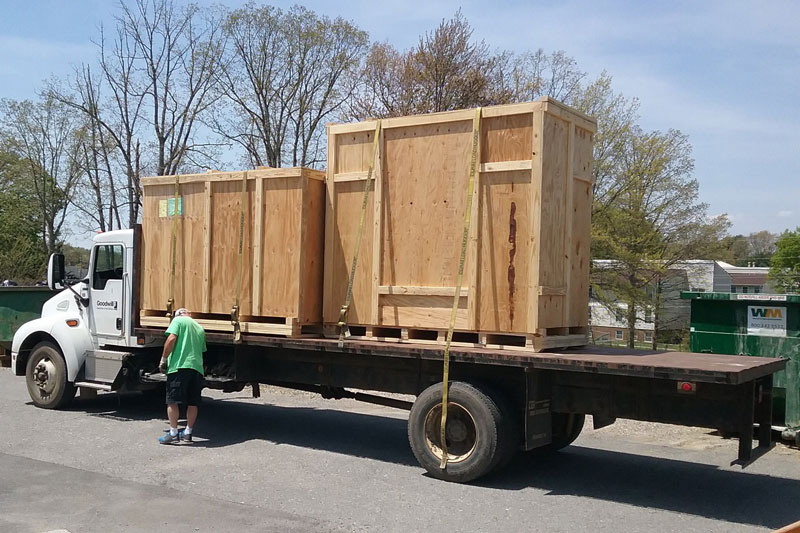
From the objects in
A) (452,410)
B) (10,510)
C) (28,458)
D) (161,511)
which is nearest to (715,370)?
(452,410)

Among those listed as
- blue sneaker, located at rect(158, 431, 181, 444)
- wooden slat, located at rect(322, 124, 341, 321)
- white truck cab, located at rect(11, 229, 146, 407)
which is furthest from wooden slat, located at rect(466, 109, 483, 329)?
white truck cab, located at rect(11, 229, 146, 407)

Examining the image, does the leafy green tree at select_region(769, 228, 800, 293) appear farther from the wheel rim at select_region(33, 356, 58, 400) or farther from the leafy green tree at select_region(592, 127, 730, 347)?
the wheel rim at select_region(33, 356, 58, 400)

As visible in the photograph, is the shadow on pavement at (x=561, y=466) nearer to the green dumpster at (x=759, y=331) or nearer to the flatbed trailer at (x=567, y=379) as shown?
the flatbed trailer at (x=567, y=379)

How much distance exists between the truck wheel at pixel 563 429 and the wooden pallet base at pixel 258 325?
301 cm

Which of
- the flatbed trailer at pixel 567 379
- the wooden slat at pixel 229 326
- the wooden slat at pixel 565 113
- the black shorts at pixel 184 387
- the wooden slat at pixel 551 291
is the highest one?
the wooden slat at pixel 565 113

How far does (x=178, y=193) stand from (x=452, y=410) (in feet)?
16.1

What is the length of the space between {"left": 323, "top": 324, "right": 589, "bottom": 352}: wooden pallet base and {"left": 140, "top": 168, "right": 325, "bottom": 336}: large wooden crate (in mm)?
780

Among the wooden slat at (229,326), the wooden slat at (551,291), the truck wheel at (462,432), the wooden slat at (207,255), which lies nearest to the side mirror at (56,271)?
the wooden slat at (229,326)

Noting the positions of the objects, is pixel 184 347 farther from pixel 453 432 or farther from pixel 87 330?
pixel 453 432

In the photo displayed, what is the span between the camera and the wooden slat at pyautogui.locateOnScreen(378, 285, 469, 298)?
7.68 metres

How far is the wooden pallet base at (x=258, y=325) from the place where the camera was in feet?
28.6

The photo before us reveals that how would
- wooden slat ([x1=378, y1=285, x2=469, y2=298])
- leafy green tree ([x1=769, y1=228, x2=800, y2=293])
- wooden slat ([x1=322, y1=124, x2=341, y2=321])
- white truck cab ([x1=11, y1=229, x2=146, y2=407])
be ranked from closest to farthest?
wooden slat ([x1=378, y1=285, x2=469, y2=298])
wooden slat ([x1=322, y1=124, x2=341, y2=321])
white truck cab ([x1=11, y1=229, x2=146, y2=407])
leafy green tree ([x1=769, y1=228, x2=800, y2=293])

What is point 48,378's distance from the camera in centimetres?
1114

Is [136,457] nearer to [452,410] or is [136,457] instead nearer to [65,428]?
[65,428]
